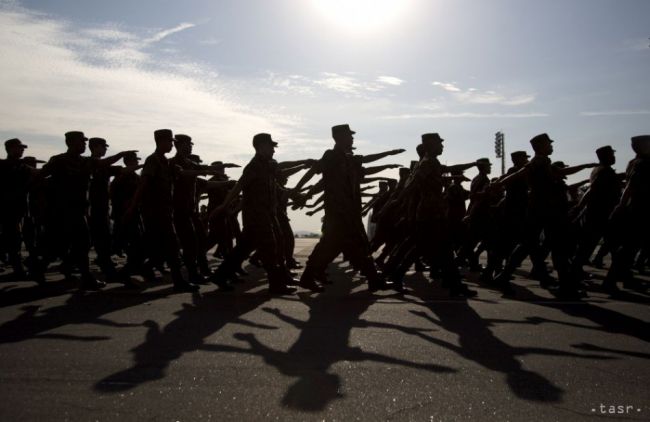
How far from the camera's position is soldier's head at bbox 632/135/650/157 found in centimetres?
911

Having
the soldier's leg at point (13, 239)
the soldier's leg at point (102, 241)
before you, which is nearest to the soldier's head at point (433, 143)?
the soldier's leg at point (102, 241)

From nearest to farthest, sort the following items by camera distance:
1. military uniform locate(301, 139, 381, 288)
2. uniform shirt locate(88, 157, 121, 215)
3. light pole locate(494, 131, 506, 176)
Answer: military uniform locate(301, 139, 381, 288) → uniform shirt locate(88, 157, 121, 215) → light pole locate(494, 131, 506, 176)

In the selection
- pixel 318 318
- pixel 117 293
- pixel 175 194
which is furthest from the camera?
pixel 175 194

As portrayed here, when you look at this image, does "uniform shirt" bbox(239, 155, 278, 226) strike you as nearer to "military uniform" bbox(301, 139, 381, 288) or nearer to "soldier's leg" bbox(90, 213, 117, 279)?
"military uniform" bbox(301, 139, 381, 288)

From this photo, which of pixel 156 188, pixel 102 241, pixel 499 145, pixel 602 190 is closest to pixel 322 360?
pixel 156 188

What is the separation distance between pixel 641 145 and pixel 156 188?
658cm

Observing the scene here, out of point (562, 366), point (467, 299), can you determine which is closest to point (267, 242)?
point (467, 299)

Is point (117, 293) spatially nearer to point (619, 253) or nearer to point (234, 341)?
point (234, 341)

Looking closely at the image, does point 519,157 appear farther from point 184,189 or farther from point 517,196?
point 184,189

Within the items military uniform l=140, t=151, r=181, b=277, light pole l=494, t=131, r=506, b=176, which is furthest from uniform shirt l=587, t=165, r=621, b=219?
light pole l=494, t=131, r=506, b=176

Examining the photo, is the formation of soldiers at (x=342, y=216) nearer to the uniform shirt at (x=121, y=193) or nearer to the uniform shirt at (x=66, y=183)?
the uniform shirt at (x=66, y=183)

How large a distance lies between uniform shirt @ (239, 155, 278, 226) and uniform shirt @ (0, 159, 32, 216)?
3.92 m

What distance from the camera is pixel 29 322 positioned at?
6.18 metres

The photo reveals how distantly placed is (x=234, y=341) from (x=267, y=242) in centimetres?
365
